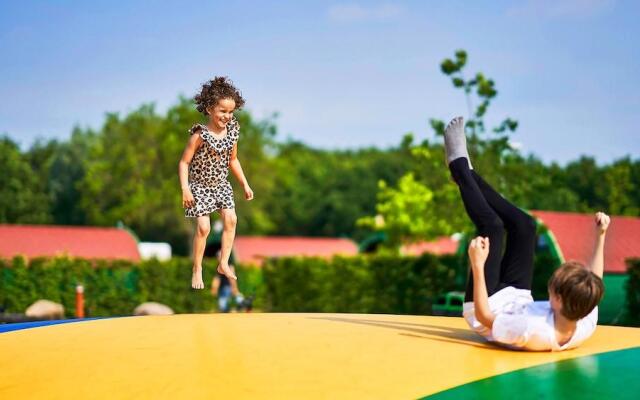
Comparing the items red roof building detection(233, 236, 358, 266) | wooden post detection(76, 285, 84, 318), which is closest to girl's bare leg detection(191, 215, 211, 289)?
wooden post detection(76, 285, 84, 318)

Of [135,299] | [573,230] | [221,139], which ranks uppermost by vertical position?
[221,139]

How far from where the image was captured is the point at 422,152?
19.6 meters

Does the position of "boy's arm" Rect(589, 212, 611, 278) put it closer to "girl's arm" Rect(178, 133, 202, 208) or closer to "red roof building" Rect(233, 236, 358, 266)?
"girl's arm" Rect(178, 133, 202, 208)

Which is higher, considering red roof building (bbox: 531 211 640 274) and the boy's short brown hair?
the boy's short brown hair

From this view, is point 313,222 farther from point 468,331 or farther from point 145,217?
point 468,331

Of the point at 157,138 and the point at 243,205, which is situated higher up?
the point at 157,138

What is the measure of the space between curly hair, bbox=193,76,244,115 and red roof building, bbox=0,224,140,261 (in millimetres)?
27609

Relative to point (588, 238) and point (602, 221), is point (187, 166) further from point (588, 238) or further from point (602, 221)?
point (588, 238)

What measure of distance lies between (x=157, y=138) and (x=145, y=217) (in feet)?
17.9

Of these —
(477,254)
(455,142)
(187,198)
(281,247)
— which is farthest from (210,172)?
(281,247)

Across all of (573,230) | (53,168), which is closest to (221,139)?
(573,230)

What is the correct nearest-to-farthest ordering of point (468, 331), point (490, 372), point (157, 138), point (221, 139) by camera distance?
point (490, 372)
point (468, 331)
point (221, 139)
point (157, 138)

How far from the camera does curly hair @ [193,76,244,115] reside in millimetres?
6711

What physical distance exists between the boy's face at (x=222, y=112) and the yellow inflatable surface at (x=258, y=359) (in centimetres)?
168
